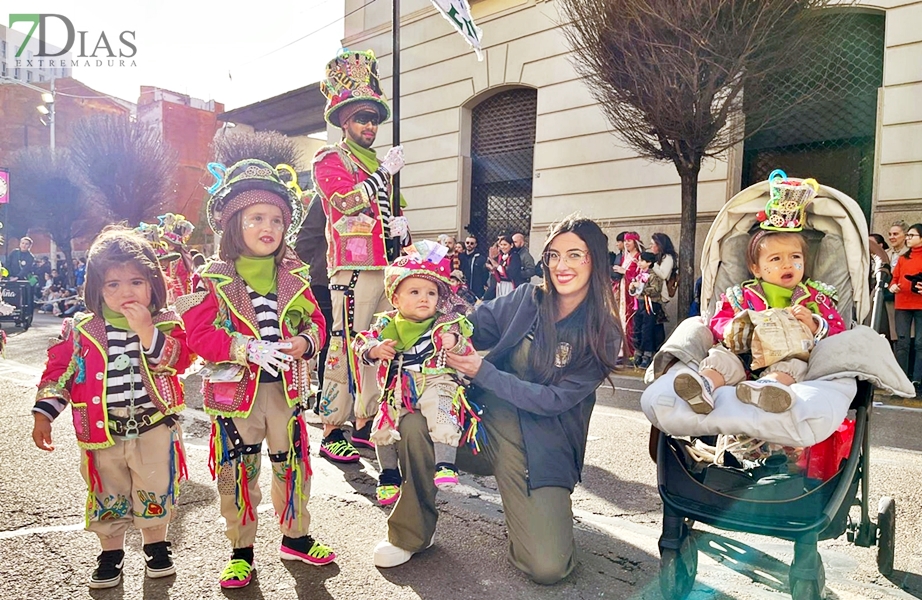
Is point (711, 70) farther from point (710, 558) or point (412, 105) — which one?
point (412, 105)

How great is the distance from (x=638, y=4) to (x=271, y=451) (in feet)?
25.0

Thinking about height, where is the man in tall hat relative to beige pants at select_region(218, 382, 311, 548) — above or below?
above

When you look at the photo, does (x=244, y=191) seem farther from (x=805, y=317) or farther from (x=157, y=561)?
(x=805, y=317)

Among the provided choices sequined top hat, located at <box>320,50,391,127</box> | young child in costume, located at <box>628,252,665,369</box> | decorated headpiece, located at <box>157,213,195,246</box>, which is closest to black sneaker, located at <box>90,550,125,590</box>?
sequined top hat, located at <box>320,50,391,127</box>

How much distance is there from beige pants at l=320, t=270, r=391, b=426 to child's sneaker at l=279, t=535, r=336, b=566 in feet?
4.51

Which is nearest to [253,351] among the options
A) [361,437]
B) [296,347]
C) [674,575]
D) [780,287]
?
[296,347]

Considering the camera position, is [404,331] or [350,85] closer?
[404,331]

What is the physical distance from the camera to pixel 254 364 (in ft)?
8.73

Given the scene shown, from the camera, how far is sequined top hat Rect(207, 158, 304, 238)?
2.75m

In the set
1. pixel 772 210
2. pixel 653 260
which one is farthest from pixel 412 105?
Answer: pixel 772 210

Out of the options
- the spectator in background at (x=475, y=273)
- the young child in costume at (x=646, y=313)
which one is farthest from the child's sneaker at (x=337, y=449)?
the spectator in background at (x=475, y=273)

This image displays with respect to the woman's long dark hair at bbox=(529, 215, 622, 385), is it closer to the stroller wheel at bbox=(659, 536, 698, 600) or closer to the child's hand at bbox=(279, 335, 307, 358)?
the stroller wheel at bbox=(659, 536, 698, 600)

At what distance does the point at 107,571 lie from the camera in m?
2.63

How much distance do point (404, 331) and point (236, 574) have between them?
123 centimetres
